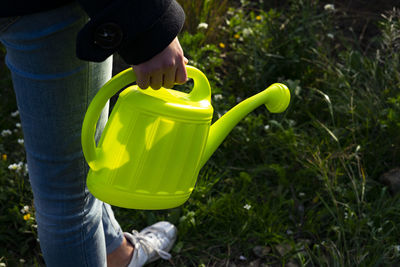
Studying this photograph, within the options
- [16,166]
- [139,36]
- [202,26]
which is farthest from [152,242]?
[202,26]

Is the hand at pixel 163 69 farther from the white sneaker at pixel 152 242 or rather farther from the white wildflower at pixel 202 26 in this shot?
the white wildflower at pixel 202 26

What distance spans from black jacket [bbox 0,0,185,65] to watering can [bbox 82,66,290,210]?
11 centimetres

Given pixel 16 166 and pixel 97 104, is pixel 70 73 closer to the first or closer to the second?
pixel 97 104

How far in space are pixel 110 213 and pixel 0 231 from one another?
502 millimetres

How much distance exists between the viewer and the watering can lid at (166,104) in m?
1.19

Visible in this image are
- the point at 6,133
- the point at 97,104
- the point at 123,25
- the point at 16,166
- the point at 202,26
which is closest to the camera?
the point at 123,25

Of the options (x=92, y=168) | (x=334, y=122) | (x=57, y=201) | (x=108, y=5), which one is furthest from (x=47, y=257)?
(x=334, y=122)

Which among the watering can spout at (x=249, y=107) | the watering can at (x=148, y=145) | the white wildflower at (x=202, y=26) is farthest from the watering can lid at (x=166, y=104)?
the white wildflower at (x=202, y=26)

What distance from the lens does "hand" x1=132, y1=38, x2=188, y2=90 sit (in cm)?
109

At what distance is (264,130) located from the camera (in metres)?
2.41

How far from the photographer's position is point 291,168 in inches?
86.4

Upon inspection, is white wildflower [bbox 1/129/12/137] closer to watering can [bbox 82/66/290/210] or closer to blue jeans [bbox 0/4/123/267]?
blue jeans [bbox 0/4/123/267]

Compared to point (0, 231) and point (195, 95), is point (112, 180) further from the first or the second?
point (0, 231)

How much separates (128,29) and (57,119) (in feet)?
1.05
